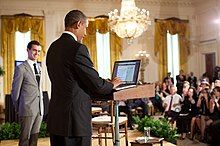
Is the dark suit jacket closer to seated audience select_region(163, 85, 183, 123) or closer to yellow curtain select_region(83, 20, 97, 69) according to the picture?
seated audience select_region(163, 85, 183, 123)

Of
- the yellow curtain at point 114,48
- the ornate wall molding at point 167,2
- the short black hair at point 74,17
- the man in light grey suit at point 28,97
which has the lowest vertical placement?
the man in light grey suit at point 28,97

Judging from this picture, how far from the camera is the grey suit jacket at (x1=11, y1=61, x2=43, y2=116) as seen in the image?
345 centimetres

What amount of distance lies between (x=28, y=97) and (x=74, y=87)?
150cm

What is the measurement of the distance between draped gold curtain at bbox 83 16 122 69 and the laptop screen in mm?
8411

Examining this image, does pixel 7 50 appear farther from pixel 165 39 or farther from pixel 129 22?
pixel 165 39

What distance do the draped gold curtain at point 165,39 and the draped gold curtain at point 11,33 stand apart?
12.6 ft

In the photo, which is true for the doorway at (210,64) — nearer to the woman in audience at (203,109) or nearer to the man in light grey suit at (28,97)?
the woman in audience at (203,109)

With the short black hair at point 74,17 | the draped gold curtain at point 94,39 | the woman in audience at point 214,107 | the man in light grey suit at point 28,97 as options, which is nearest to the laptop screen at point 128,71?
the short black hair at point 74,17

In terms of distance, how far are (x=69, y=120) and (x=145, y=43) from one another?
970cm

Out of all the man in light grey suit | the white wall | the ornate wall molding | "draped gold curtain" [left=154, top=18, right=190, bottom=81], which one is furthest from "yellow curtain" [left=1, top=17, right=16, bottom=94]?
the man in light grey suit

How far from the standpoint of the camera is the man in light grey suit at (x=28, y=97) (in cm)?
344

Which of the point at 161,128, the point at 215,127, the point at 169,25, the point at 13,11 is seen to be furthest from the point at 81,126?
the point at 169,25

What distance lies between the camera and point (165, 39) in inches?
462

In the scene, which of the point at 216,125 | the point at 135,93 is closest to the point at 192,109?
the point at 216,125
